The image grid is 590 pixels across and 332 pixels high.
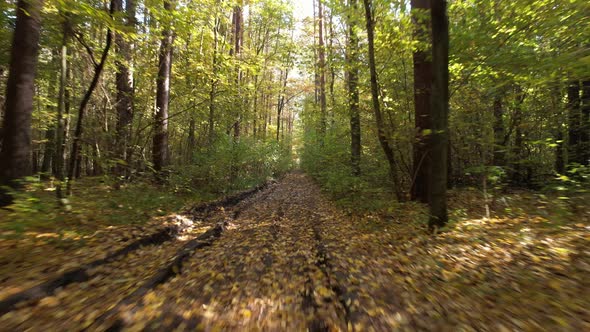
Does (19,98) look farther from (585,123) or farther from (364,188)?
(585,123)

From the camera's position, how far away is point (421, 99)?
24.1 ft

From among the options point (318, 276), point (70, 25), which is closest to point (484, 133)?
point (318, 276)

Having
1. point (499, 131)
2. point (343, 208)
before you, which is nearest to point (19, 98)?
point (343, 208)

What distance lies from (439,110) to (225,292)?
16.1 ft

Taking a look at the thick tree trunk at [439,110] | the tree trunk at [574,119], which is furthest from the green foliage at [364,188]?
the tree trunk at [574,119]

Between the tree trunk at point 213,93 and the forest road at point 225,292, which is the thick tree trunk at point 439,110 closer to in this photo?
the forest road at point 225,292

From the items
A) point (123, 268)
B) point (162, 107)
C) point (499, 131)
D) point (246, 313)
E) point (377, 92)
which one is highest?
point (162, 107)

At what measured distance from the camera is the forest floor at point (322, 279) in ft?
9.30

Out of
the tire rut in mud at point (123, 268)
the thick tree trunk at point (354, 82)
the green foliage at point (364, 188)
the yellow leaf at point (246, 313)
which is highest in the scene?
the thick tree trunk at point (354, 82)

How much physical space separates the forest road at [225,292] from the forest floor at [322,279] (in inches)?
0.7

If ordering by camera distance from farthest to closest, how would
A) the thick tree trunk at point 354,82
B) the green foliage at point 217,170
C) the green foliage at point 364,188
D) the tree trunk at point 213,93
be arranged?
the tree trunk at point 213,93 < the green foliage at point 217,170 < the thick tree trunk at point 354,82 < the green foliage at point 364,188

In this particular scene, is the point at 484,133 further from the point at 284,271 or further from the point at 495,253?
the point at 284,271

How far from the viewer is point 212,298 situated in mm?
3615

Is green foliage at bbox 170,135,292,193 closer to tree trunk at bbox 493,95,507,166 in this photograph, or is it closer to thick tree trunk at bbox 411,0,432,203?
thick tree trunk at bbox 411,0,432,203
